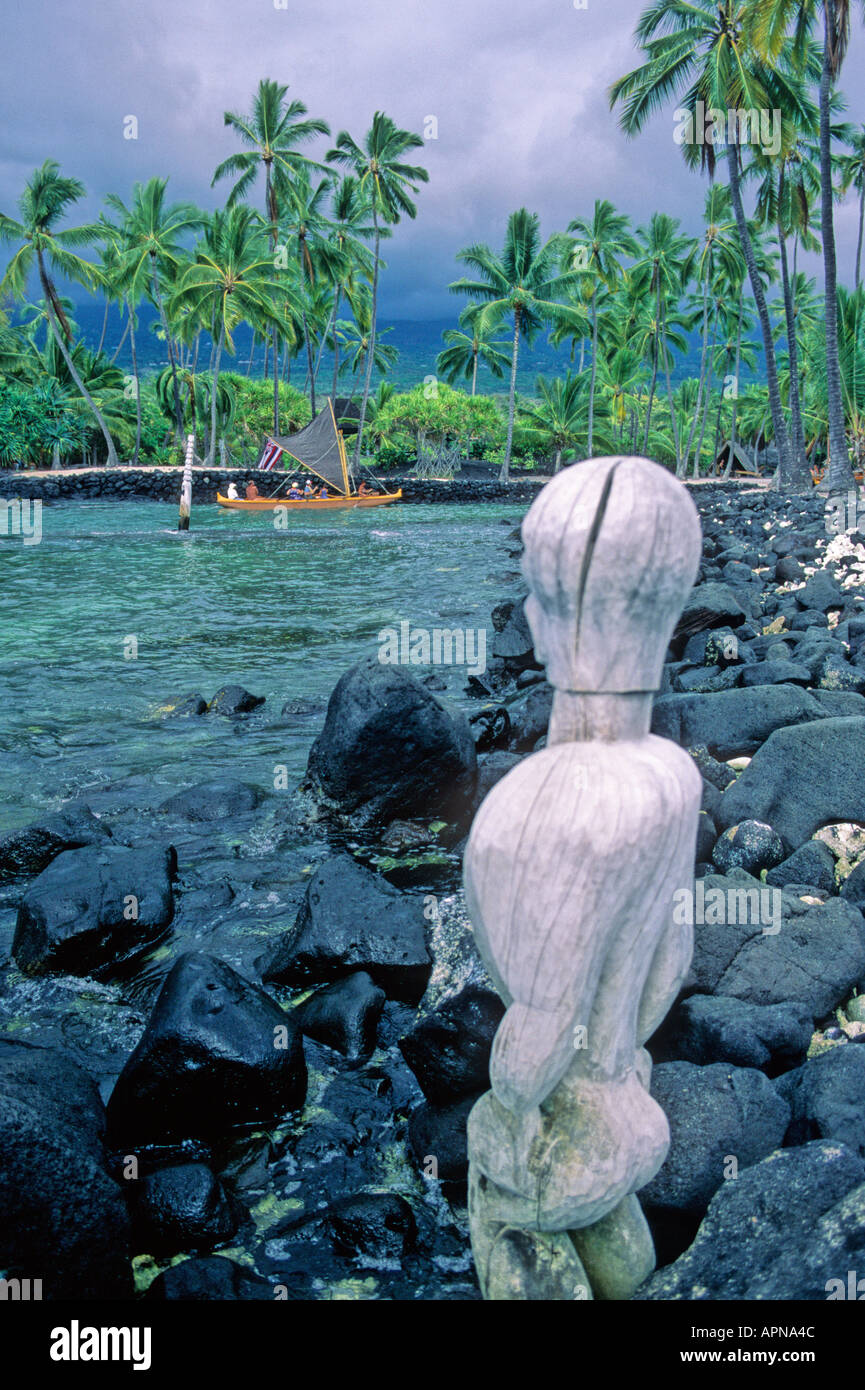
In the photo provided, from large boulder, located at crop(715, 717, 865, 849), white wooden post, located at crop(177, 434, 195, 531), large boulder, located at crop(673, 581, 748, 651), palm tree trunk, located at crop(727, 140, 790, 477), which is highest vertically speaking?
palm tree trunk, located at crop(727, 140, 790, 477)

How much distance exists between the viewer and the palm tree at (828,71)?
63.8 feet

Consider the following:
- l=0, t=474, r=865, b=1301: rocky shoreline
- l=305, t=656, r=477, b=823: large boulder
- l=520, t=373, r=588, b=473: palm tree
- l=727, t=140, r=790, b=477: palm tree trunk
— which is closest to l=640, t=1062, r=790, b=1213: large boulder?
l=0, t=474, r=865, b=1301: rocky shoreline

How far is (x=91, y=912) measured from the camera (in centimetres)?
492

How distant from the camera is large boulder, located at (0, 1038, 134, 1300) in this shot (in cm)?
266

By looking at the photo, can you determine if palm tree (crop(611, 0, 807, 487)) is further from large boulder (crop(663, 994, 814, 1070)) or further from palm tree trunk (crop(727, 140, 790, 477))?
large boulder (crop(663, 994, 814, 1070))

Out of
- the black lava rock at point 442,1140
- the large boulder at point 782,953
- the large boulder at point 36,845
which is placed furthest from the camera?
the large boulder at point 36,845

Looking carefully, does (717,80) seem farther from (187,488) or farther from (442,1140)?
(442,1140)

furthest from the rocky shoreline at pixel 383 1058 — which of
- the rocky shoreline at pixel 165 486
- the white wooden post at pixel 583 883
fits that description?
the rocky shoreline at pixel 165 486

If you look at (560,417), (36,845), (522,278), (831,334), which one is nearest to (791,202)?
(831,334)

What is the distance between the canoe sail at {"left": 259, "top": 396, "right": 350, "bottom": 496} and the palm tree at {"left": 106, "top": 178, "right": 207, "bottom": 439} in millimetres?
11006

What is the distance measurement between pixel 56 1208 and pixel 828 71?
2444cm

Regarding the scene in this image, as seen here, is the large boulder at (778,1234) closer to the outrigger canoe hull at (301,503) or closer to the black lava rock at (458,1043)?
the black lava rock at (458,1043)

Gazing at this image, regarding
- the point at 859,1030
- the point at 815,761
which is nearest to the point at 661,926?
the point at 859,1030

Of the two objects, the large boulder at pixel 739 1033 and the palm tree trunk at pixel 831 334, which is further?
the palm tree trunk at pixel 831 334
